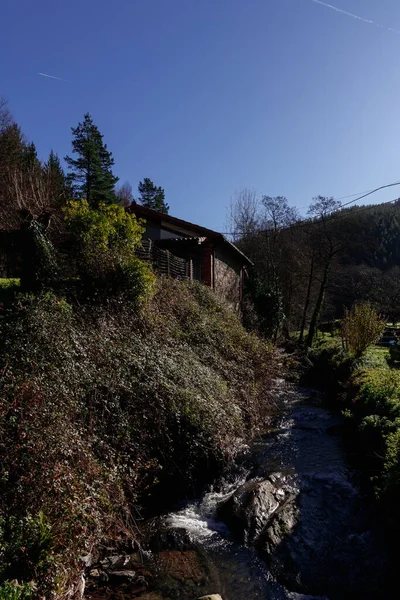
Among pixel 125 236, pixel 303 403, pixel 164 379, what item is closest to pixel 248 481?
pixel 164 379

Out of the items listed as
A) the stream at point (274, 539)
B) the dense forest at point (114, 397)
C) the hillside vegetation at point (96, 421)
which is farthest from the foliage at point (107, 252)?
the stream at point (274, 539)

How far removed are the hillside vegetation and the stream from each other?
62cm

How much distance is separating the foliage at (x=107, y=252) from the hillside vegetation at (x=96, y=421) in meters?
0.50

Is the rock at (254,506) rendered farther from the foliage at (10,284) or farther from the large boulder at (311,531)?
the foliage at (10,284)

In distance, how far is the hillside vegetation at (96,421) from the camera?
156 inches

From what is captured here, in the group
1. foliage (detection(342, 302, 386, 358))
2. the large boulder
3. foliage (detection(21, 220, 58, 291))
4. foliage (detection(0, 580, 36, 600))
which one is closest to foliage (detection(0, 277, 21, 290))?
foliage (detection(21, 220, 58, 291))

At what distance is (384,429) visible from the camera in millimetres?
7141

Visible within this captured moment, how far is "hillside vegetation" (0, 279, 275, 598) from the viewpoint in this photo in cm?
397

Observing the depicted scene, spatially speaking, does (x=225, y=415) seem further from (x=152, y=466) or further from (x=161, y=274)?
(x=161, y=274)

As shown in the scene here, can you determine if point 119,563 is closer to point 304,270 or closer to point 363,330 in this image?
point 363,330

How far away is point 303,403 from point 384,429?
5.69 metres

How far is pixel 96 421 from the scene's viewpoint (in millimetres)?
5930

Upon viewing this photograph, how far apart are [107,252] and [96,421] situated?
5.32 meters

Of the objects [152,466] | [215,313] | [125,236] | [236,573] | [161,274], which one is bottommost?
[236,573]
